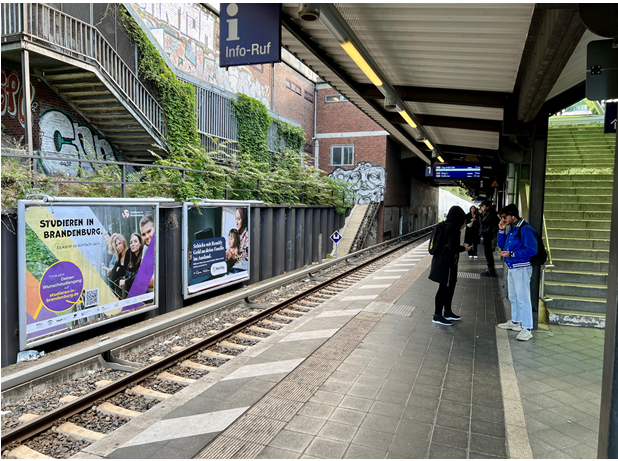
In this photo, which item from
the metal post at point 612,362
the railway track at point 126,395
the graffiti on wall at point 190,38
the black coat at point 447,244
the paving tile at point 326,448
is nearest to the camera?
the metal post at point 612,362

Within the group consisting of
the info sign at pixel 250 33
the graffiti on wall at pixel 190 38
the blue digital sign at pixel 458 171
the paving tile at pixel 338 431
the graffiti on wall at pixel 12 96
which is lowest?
the paving tile at pixel 338 431

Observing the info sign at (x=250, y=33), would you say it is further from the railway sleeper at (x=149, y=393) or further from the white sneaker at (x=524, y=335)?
the white sneaker at (x=524, y=335)

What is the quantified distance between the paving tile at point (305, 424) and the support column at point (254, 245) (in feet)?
27.7

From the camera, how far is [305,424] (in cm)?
372

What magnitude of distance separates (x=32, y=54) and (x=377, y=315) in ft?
34.9

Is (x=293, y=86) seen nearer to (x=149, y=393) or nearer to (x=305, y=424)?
(x=149, y=393)

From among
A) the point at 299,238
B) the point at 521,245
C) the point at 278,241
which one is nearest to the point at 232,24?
the point at 521,245

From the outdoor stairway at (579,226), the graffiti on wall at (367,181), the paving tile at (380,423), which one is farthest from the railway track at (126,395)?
the graffiti on wall at (367,181)

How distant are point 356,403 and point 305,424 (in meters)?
0.65

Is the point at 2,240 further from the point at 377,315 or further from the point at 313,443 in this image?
the point at 377,315

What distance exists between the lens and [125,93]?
12.8 m

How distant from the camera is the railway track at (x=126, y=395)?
3.82 m

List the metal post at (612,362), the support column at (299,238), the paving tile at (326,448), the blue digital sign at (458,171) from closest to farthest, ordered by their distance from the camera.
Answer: the metal post at (612,362) → the paving tile at (326,448) → the support column at (299,238) → the blue digital sign at (458,171)

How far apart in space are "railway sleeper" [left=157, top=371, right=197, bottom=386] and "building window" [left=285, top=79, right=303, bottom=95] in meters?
22.0
